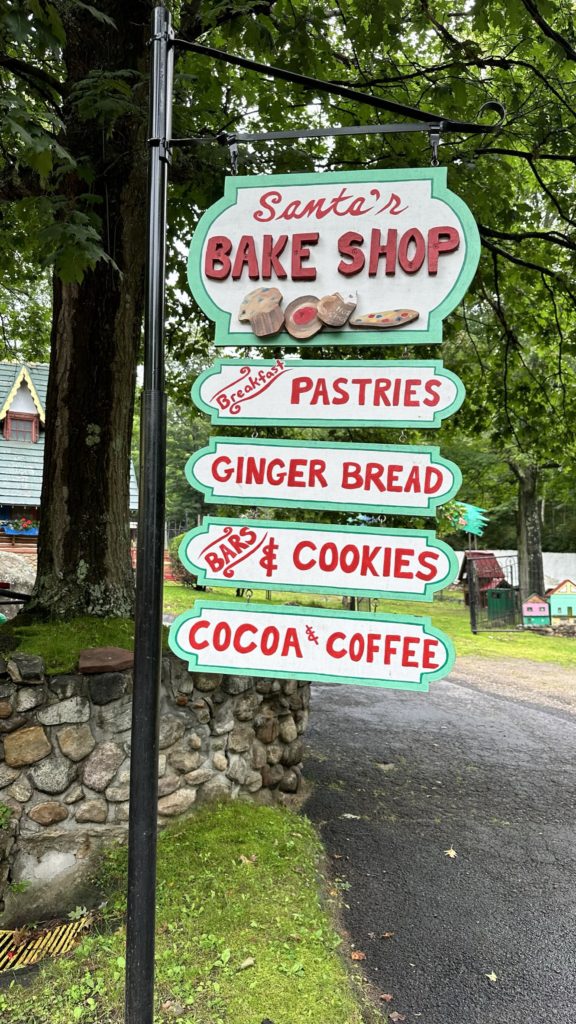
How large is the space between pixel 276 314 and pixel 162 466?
0.68m

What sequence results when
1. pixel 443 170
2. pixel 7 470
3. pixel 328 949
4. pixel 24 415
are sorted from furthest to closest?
pixel 24 415
pixel 7 470
pixel 328 949
pixel 443 170

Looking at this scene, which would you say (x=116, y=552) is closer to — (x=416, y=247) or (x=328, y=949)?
(x=328, y=949)

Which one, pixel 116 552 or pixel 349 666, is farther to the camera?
pixel 116 552

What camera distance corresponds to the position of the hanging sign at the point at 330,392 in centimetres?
220

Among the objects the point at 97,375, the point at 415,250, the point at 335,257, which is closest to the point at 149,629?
the point at 335,257

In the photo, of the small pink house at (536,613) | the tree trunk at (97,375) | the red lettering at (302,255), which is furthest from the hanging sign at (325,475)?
the small pink house at (536,613)

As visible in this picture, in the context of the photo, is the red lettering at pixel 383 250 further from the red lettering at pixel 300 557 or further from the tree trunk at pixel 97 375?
the tree trunk at pixel 97 375

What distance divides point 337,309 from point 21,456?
16405 mm

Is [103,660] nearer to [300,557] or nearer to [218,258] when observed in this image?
[300,557]

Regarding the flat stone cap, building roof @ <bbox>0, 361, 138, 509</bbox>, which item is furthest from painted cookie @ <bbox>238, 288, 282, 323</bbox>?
building roof @ <bbox>0, 361, 138, 509</bbox>

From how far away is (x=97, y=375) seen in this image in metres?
4.45

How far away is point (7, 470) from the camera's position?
16.2 metres

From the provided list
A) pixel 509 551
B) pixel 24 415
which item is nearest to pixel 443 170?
pixel 24 415

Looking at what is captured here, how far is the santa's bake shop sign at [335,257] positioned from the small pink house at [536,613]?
14.5 m
